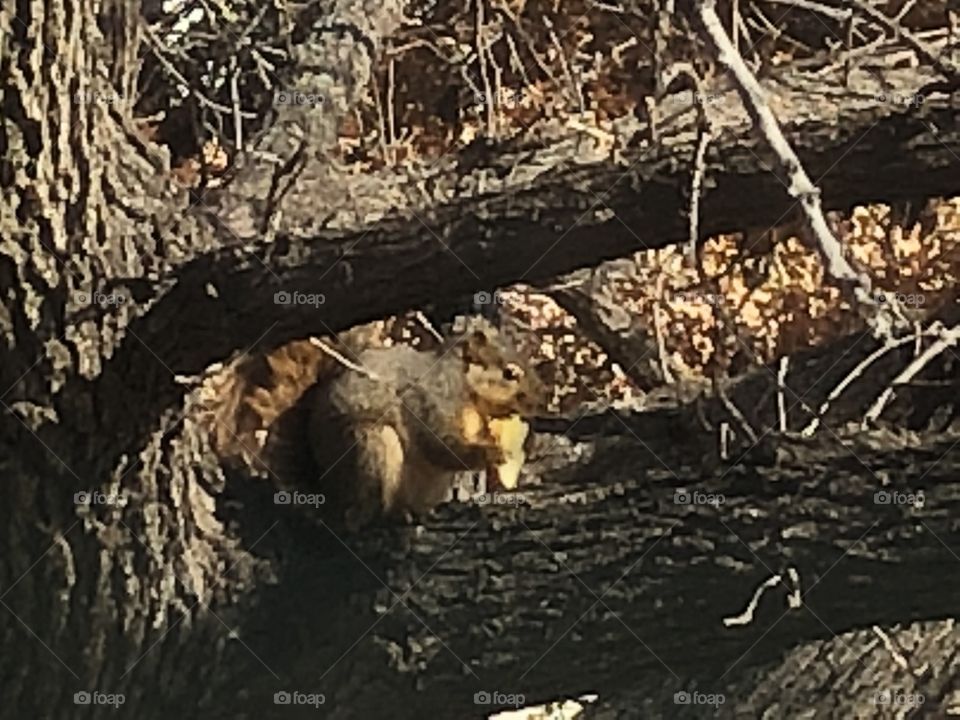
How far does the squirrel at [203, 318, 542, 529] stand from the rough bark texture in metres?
0.08

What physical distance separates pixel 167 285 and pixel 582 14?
2933 mm

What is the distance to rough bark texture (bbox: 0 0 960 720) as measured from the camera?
199 centimetres

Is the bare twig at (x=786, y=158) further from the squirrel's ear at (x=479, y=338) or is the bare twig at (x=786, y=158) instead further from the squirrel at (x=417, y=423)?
the squirrel's ear at (x=479, y=338)

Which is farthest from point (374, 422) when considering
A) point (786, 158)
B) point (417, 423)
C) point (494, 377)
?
point (786, 158)

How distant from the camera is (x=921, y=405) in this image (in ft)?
8.98

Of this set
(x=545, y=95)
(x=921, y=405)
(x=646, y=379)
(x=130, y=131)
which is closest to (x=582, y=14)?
(x=545, y=95)

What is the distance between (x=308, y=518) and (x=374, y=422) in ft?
0.58

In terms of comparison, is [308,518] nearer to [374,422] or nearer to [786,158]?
[374,422]

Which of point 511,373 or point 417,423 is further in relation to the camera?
point 511,373

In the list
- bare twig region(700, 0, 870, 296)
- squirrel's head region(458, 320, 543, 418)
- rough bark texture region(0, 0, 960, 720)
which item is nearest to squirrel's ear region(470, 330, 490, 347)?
squirrel's head region(458, 320, 543, 418)

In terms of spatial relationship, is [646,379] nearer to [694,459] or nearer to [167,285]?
[694,459]

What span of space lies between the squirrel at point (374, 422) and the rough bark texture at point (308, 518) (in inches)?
3.3

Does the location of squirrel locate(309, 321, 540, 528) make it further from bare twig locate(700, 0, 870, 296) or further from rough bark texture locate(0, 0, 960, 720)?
bare twig locate(700, 0, 870, 296)

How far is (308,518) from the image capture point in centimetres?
234
